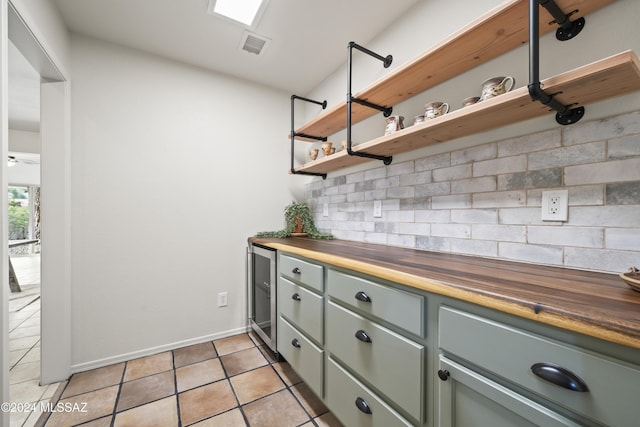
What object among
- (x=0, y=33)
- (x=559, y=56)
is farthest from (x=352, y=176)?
(x=0, y=33)

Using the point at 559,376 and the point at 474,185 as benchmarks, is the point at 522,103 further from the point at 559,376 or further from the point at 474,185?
the point at 559,376

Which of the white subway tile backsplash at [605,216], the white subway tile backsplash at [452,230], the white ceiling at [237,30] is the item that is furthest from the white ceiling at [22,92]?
the white subway tile backsplash at [605,216]

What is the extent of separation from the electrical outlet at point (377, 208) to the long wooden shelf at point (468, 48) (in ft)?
2.22

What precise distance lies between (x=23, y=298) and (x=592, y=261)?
5.55 metres

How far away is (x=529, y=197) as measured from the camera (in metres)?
1.13

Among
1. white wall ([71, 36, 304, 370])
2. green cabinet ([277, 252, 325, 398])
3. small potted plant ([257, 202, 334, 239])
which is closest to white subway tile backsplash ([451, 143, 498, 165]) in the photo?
green cabinet ([277, 252, 325, 398])

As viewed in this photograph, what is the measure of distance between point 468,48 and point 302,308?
159cm

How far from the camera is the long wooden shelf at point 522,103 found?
0.77 metres

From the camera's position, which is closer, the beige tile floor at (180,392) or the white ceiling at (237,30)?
the beige tile floor at (180,392)

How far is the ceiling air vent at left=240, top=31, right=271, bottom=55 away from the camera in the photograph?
193cm

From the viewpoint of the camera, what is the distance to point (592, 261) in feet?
3.16

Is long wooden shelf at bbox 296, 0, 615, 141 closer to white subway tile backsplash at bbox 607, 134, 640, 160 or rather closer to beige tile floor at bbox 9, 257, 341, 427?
white subway tile backsplash at bbox 607, 134, 640, 160

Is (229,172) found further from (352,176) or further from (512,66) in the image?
(512,66)

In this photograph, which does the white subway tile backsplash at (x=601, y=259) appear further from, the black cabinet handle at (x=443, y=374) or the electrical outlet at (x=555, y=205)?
the black cabinet handle at (x=443, y=374)
